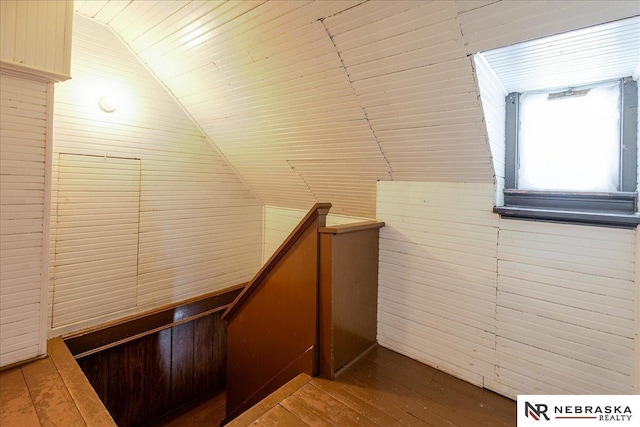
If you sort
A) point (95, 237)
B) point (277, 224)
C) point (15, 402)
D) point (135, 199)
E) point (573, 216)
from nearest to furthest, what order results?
point (15, 402)
point (573, 216)
point (95, 237)
point (135, 199)
point (277, 224)

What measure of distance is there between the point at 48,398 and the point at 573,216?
2.97m

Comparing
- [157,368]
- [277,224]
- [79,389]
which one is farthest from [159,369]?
[277,224]

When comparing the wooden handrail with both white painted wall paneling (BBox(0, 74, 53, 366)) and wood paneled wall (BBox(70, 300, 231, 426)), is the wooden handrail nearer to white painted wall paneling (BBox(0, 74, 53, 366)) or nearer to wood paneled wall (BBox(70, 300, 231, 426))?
wood paneled wall (BBox(70, 300, 231, 426))

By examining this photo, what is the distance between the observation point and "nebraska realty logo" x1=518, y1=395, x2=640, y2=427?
151cm

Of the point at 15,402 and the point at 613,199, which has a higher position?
the point at 613,199

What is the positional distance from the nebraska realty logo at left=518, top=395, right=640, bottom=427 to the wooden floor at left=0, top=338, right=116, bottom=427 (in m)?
2.19

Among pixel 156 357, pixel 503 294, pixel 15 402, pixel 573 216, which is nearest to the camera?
pixel 15 402

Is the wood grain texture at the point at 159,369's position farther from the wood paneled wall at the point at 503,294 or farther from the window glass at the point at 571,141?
the window glass at the point at 571,141

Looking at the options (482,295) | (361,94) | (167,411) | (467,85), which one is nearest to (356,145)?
(361,94)

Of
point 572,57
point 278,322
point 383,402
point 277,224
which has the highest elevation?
point 572,57

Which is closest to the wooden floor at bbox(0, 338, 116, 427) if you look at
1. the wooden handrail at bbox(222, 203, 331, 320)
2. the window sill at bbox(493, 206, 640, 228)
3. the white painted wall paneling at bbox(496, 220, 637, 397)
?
the wooden handrail at bbox(222, 203, 331, 320)

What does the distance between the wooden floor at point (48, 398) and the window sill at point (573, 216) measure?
245 centimetres

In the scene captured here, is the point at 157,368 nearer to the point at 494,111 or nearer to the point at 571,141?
the point at 494,111

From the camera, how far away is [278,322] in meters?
2.36
